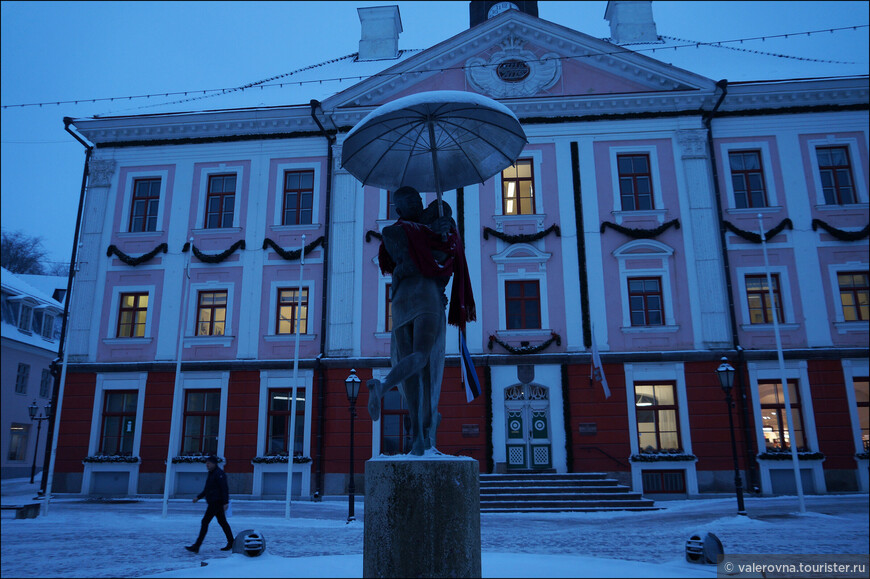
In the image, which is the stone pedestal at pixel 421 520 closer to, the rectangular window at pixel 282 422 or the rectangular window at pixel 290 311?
the rectangular window at pixel 282 422

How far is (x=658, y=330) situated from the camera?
821 inches

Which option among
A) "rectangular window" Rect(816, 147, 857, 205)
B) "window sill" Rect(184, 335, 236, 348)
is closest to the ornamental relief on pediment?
"rectangular window" Rect(816, 147, 857, 205)

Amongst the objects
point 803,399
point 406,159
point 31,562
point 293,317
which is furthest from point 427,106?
point 803,399

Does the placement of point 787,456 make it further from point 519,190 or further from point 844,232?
point 519,190

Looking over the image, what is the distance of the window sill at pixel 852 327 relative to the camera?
66.5 ft

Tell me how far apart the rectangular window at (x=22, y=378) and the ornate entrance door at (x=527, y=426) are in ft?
86.8

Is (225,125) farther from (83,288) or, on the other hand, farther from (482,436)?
(482,436)

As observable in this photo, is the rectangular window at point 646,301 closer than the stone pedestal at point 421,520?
No

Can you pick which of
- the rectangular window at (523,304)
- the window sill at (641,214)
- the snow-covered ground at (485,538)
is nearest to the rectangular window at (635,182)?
the window sill at (641,214)

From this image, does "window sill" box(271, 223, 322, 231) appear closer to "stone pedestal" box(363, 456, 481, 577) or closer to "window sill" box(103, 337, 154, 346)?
"window sill" box(103, 337, 154, 346)

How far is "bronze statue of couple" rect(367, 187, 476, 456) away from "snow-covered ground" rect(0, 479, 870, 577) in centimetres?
161

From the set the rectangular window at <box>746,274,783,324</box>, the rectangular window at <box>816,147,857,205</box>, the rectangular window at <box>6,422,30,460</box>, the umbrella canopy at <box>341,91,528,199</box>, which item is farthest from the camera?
the rectangular window at <box>6,422,30,460</box>

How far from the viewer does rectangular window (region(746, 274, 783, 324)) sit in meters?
20.8

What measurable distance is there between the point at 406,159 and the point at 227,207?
18.8 metres
